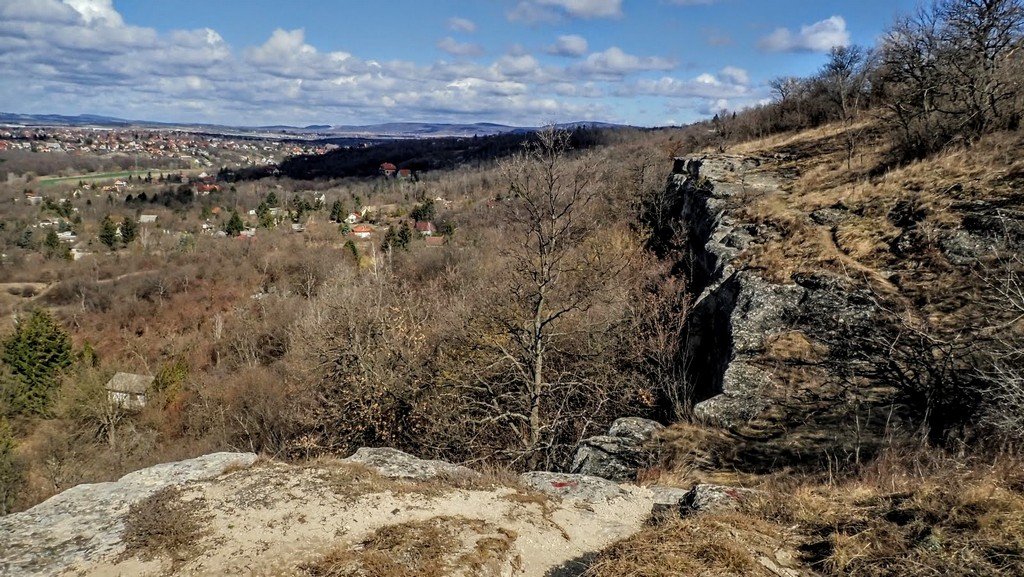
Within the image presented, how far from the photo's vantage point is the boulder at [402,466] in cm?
753

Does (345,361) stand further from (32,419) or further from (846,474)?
(32,419)

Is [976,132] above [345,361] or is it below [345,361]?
above

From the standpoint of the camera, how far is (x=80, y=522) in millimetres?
6105

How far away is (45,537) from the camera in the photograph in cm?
586

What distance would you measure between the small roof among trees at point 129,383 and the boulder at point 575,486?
1167 inches

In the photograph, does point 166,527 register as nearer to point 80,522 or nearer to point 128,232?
point 80,522

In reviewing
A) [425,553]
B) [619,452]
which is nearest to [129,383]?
[619,452]

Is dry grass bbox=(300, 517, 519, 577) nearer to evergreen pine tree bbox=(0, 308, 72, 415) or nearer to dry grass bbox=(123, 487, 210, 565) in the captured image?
dry grass bbox=(123, 487, 210, 565)

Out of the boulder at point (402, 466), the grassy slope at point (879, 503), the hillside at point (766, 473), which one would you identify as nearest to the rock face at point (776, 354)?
the hillside at point (766, 473)

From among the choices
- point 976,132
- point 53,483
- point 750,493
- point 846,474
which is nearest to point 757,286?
point 846,474

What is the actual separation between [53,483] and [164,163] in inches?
7854

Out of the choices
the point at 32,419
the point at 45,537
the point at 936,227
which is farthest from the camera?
the point at 32,419

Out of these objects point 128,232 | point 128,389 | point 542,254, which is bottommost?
point 128,389

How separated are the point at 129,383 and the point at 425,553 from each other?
3173 cm
